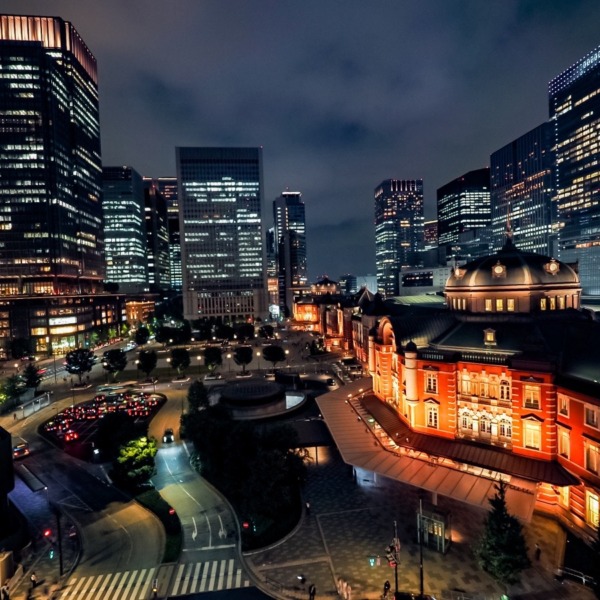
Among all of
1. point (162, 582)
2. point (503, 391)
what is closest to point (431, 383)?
point (503, 391)

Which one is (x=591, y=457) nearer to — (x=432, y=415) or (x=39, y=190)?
(x=432, y=415)

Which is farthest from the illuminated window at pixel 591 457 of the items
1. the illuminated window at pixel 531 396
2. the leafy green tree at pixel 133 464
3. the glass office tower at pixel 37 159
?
the glass office tower at pixel 37 159

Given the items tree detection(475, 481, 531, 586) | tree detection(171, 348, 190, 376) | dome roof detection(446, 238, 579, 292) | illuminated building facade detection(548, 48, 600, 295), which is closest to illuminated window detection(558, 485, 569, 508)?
tree detection(475, 481, 531, 586)

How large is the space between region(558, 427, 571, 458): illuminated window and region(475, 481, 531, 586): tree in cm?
1322

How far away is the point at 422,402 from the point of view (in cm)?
4650

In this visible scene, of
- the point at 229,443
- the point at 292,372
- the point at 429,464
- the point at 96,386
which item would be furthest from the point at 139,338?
the point at 429,464

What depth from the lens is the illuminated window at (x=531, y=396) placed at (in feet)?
126

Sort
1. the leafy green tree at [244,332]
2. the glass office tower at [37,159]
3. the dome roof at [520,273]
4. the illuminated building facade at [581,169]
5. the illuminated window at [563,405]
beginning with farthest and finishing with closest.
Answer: the leafy green tree at [244,332] → the illuminated building facade at [581,169] → the glass office tower at [37,159] → the dome roof at [520,273] → the illuminated window at [563,405]

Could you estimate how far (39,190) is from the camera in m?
136

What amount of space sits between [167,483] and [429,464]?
2940cm

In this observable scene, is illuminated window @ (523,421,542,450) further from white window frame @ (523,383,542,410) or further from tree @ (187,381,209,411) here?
tree @ (187,381,209,411)

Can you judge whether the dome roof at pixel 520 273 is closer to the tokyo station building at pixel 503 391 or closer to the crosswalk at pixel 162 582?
the tokyo station building at pixel 503 391

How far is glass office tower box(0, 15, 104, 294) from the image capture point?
436 ft

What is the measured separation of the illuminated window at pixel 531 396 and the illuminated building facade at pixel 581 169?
12464cm
